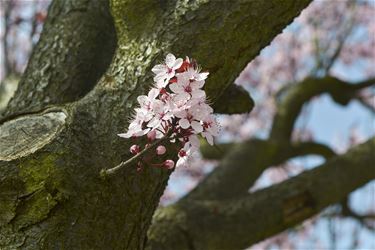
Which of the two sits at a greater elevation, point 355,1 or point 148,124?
point 148,124

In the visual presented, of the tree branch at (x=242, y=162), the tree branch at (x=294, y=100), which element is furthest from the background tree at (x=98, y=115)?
the tree branch at (x=294, y=100)

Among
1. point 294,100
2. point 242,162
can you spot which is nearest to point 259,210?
point 242,162

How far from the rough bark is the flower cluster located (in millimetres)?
277

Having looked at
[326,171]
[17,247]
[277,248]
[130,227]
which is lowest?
[277,248]

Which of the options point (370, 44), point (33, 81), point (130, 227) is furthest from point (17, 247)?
point (370, 44)

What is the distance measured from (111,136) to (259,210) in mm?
1402

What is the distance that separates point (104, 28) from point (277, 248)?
523 centimetres

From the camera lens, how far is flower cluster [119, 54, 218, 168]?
1368mm

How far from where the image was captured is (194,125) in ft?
4.55

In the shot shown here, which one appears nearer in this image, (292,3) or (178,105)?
(178,105)

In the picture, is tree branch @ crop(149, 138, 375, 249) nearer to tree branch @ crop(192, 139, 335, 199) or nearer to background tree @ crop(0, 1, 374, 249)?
background tree @ crop(0, 1, 374, 249)

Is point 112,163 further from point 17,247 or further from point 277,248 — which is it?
point 277,248

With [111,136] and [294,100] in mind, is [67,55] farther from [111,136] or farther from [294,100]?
[294,100]

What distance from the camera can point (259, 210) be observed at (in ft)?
9.62
